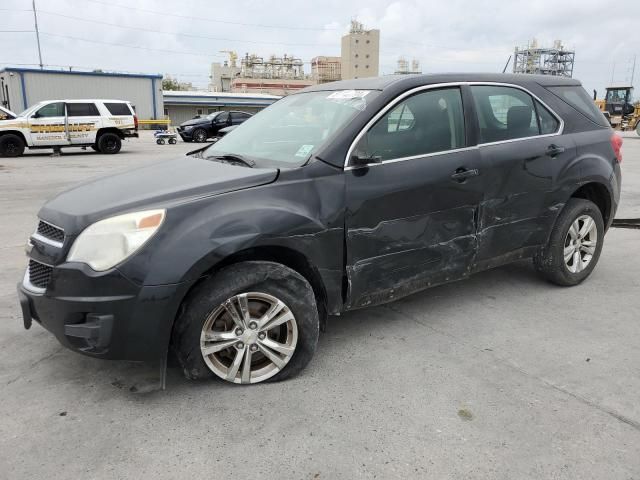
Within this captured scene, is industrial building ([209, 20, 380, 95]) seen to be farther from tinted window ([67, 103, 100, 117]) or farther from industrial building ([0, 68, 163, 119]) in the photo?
tinted window ([67, 103, 100, 117])

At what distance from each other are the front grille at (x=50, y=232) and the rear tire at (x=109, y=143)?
55.9ft

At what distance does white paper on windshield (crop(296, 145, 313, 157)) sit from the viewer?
10.7 ft

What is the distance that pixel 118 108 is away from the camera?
61.7 ft

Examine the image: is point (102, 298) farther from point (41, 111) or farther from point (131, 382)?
point (41, 111)

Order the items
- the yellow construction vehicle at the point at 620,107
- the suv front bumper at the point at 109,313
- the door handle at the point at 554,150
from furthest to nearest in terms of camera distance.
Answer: the yellow construction vehicle at the point at 620,107
the door handle at the point at 554,150
the suv front bumper at the point at 109,313

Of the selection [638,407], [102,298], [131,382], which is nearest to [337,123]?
[102,298]

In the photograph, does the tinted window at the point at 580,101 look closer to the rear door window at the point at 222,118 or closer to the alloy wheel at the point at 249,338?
→ the alloy wheel at the point at 249,338

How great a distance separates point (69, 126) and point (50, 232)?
16948mm

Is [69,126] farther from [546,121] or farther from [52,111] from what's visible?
[546,121]

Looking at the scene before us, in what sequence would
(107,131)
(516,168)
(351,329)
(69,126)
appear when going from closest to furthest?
(351,329) → (516,168) → (69,126) → (107,131)

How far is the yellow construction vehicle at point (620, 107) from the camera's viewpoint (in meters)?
36.0

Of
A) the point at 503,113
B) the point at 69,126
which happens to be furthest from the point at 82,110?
the point at 503,113

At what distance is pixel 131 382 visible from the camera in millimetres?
3049

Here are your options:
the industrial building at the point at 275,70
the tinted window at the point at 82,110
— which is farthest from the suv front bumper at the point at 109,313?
Result: the industrial building at the point at 275,70
